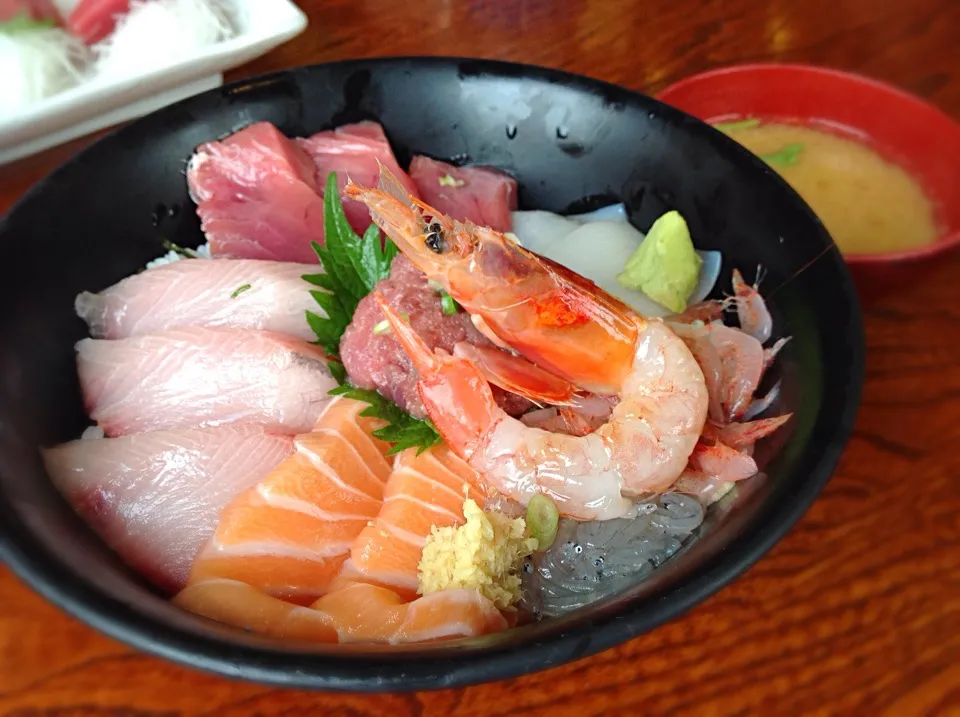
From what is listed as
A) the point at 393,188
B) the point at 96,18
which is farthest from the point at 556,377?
the point at 96,18

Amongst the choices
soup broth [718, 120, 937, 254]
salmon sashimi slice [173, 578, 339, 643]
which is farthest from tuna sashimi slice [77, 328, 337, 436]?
soup broth [718, 120, 937, 254]

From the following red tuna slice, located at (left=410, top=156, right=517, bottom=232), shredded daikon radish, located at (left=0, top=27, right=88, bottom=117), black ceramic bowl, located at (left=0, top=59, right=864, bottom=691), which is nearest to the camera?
black ceramic bowl, located at (left=0, top=59, right=864, bottom=691)

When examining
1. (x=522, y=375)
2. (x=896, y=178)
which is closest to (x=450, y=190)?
(x=522, y=375)

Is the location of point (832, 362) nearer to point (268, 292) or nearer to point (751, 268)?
point (751, 268)

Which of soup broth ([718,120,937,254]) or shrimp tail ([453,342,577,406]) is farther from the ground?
soup broth ([718,120,937,254])

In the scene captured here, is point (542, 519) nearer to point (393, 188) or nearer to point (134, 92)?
point (393, 188)

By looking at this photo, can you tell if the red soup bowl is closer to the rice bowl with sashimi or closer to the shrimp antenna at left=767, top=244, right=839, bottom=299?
the shrimp antenna at left=767, top=244, right=839, bottom=299
